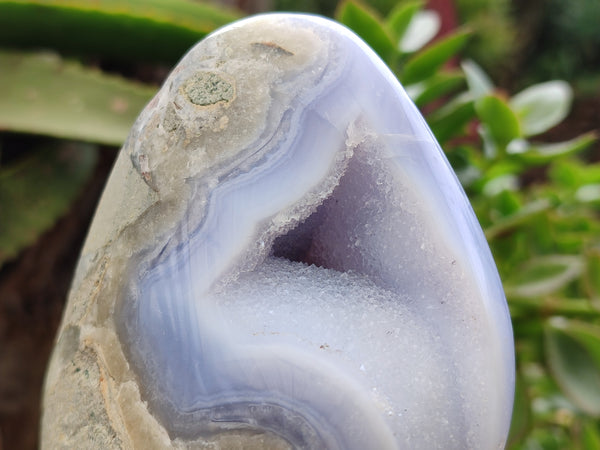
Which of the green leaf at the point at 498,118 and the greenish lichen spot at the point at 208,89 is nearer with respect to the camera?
the greenish lichen spot at the point at 208,89

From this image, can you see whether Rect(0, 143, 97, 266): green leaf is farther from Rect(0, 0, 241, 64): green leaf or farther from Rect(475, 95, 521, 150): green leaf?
Rect(475, 95, 521, 150): green leaf

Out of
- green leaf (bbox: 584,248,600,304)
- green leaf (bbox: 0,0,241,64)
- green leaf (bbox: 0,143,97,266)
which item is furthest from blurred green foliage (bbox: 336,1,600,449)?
green leaf (bbox: 0,143,97,266)

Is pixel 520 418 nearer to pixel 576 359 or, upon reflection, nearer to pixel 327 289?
pixel 576 359

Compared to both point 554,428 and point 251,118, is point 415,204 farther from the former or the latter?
point 554,428

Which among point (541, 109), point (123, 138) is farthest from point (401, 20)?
point (123, 138)

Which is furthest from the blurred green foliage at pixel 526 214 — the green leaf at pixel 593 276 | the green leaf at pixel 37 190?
the green leaf at pixel 37 190

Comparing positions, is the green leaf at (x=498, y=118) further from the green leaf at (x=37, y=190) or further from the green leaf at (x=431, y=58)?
the green leaf at (x=37, y=190)
